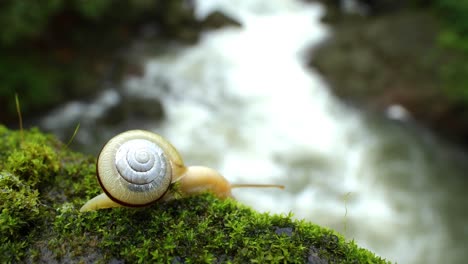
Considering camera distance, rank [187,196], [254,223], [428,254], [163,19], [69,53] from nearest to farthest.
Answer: [254,223]
[187,196]
[428,254]
[69,53]
[163,19]

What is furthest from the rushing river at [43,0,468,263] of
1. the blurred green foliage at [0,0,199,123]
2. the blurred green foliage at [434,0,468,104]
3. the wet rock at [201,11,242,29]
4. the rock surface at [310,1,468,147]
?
the blurred green foliage at [434,0,468,104]

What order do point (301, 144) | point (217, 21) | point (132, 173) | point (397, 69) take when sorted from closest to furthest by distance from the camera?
point (132, 173) → point (301, 144) → point (397, 69) → point (217, 21)

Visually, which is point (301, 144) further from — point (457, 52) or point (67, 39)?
point (67, 39)

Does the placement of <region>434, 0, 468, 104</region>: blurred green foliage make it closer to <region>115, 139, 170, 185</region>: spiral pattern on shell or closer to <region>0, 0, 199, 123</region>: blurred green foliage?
<region>0, 0, 199, 123</region>: blurred green foliage

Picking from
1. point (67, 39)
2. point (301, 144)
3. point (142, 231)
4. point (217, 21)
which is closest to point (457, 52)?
point (301, 144)

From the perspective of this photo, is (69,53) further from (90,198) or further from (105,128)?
(90,198)

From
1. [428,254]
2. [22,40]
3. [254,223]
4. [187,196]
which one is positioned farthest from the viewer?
[22,40]

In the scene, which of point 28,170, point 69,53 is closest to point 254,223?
point 28,170
